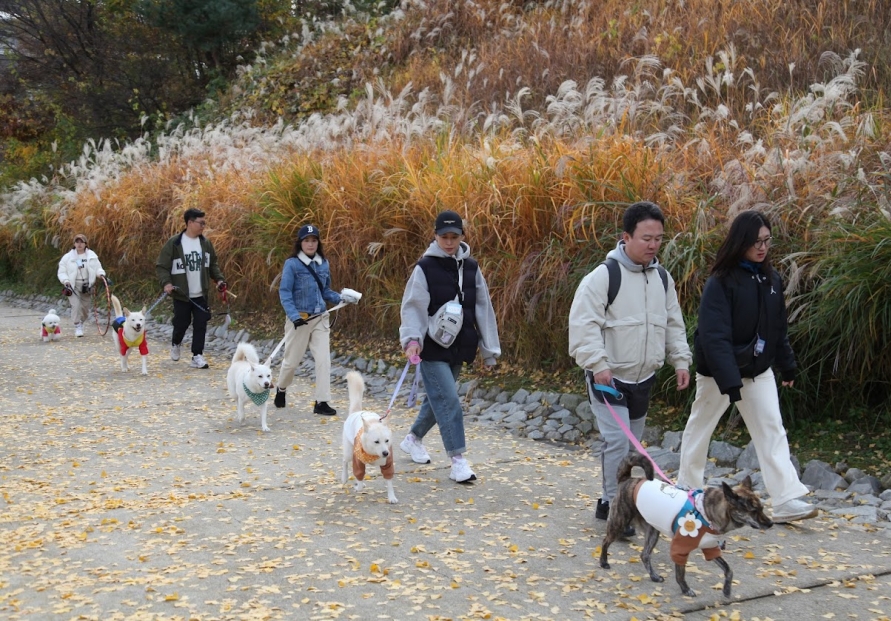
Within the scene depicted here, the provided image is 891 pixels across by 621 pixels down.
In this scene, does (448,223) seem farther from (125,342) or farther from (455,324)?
(125,342)

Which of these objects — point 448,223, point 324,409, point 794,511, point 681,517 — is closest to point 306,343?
point 324,409

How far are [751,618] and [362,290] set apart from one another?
25.9 ft

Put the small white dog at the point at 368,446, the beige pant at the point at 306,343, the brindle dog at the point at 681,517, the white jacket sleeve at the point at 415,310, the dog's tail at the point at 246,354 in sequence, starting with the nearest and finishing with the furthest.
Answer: the brindle dog at the point at 681,517, the small white dog at the point at 368,446, the white jacket sleeve at the point at 415,310, the dog's tail at the point at 246,354, the beige pant at the point at 306,343

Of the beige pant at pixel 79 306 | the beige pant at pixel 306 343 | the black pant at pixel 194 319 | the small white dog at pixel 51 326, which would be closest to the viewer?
the beige pant at pixel 306 343

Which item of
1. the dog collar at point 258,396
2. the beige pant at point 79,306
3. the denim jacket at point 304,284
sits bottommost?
the dog collar at point 258,396

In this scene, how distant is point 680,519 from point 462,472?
Answer: 7.71ft

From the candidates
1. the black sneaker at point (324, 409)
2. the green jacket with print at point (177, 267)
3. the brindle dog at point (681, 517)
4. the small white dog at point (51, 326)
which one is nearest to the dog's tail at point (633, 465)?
the brindle dog at point (681, 517)

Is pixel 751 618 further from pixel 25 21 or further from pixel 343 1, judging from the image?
pixel 25 21

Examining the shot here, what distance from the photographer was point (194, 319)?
12.0m

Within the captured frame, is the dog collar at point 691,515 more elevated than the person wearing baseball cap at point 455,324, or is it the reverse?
the person wearing baseball cap at point 455,324

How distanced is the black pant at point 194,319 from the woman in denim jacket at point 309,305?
2905 mm

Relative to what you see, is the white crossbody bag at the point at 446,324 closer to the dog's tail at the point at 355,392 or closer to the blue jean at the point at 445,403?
the blue jean at the point at 445,403

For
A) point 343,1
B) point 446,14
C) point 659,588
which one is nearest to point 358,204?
point 659,588

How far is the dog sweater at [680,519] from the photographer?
4.14m
